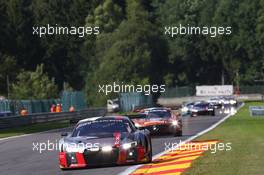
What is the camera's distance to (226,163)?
59.7 ft

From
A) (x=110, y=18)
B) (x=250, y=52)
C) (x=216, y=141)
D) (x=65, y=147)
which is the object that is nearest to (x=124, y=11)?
(x=110, y=18)

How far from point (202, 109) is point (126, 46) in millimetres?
27526

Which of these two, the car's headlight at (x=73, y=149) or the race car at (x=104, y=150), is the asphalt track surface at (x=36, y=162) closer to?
the race car at (x=104, y=150)

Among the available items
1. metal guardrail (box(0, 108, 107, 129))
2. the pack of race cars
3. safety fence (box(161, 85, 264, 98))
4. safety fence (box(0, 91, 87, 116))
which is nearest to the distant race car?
metal guardrail (box(0, 108, 107, 129))

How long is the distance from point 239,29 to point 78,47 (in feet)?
86.6

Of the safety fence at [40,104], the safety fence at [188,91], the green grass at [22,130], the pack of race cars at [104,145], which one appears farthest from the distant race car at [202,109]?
the safety fence at [188,91]

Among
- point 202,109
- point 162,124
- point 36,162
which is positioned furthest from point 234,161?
point 202,109

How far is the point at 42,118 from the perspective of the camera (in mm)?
55344

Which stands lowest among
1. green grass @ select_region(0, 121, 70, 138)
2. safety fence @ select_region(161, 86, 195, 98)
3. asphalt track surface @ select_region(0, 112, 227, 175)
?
green grass @ select_region(0, 121, 70, 138)

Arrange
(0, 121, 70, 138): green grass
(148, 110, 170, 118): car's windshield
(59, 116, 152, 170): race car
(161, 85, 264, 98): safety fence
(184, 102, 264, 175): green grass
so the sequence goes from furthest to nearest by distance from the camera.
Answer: (161, 85, 264, 98): safety fence, (0, 121, 70, 138): green grass, (148, 110, 170, 118): car's windshield, (59, 116, 152, 170): race car, (184, 102, 264, 175): green grass

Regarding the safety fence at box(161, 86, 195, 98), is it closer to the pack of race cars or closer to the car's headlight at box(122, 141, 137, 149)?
the pack of race cars

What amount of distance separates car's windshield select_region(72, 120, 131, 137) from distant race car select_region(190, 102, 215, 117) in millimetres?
43657

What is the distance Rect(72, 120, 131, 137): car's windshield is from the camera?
1933 centimetres

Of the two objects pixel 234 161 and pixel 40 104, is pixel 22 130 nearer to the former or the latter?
pixel 40 104
